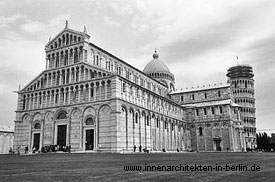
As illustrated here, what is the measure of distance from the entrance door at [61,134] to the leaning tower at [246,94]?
5678cm

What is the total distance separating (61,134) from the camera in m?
38.2

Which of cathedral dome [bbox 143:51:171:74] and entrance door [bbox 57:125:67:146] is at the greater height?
cathedral dome [bbox 143:51:171:74]

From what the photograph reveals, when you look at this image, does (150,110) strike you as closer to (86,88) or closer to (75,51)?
(86,88)

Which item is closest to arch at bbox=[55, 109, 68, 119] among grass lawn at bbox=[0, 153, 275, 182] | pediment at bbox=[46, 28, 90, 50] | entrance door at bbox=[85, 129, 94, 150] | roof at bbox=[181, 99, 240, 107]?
entrance door at bbox=[85, 129, 94, 150]

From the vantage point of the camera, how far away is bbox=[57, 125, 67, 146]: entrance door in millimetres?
37653

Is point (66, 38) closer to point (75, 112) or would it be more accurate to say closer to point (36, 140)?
point (75, 112)

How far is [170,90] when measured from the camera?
7088 cm

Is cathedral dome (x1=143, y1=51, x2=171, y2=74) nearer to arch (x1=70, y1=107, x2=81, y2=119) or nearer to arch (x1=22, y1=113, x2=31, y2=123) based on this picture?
arch (x1=70, y1=107, x2=81, y2=119)

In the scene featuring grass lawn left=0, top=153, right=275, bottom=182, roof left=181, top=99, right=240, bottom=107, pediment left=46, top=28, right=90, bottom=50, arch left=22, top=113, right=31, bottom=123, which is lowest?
grass lawn left=0, top=153, right=275, bottom=182

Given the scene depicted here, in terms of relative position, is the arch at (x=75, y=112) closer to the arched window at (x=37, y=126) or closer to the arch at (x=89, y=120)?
the arch at (x=89, y=120)

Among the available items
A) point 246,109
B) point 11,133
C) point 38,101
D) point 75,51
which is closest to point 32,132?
point 38,101

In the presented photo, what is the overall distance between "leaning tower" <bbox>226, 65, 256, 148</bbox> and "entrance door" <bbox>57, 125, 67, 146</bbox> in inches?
2235

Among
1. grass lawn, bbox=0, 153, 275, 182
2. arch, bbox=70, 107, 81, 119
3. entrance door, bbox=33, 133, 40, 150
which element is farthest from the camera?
entrance door, bbox=33, 133, 40, 150

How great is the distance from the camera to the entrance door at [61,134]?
124ft
